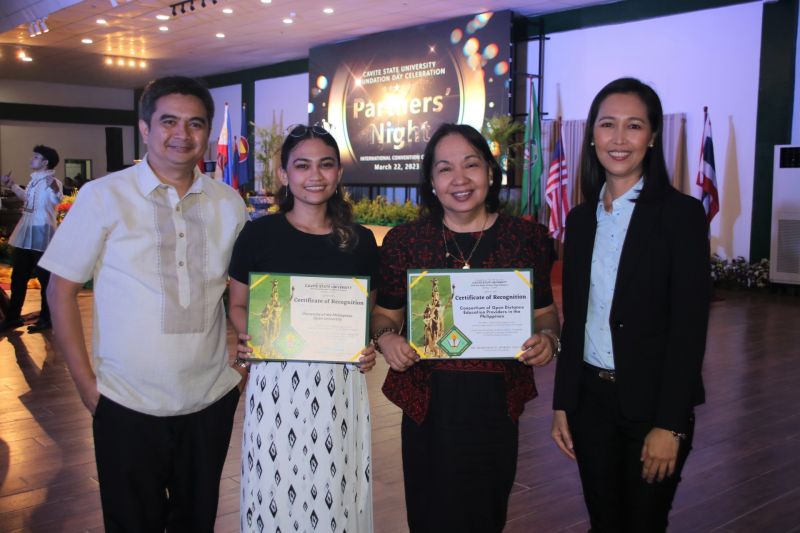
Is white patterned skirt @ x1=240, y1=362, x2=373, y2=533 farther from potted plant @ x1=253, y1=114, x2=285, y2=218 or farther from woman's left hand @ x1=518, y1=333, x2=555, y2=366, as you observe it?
potted plant @ x1=253, y1=114, x2=285, y2=218

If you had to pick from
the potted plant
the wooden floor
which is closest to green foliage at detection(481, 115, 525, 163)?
the potted plant

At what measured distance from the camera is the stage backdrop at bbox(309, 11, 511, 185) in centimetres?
1212

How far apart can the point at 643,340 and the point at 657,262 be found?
0.19 metres

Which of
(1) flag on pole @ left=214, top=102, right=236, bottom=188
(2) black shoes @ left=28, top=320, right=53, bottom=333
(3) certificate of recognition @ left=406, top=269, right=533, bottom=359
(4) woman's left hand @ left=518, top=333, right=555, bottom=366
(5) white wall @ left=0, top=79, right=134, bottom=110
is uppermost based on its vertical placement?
(5) white wall @ left=0, top=79, right=134, bottom=110

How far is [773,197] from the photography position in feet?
32.5

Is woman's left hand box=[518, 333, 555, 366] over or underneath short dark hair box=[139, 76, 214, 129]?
underneath

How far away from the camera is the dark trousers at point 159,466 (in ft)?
6.18

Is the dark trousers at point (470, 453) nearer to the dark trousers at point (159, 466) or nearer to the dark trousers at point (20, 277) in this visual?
the dark trousers at point (159, 466)

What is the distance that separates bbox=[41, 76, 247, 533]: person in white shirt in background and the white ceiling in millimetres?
10186

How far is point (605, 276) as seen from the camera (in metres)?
1.85

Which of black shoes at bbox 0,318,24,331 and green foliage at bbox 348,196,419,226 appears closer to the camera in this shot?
black shoes at bbox 0,318,24,331

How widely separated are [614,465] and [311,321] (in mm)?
859

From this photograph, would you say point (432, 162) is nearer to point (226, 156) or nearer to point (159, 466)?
point (159, 466)

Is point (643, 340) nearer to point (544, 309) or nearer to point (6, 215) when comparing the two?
point (544, 309)
